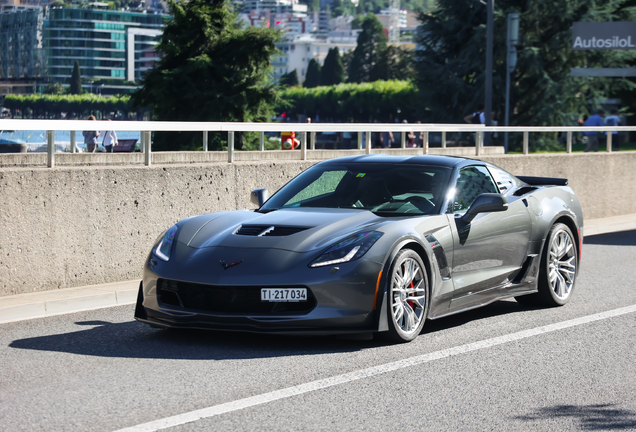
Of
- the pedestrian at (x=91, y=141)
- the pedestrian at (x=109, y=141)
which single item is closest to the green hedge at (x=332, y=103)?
the pedestrian at (x=109, y=141)

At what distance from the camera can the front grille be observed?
5.86 metres

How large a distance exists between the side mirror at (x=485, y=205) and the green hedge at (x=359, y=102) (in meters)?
109

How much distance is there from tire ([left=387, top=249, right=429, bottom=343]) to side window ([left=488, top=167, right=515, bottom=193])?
173 cm

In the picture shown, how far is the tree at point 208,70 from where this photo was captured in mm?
51875

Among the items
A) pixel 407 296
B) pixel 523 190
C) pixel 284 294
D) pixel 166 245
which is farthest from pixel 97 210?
pixel 523 190

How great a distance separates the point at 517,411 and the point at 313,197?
117 inches

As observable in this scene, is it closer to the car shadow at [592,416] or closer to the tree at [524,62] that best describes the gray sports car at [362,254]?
the car shadow at [592,416]

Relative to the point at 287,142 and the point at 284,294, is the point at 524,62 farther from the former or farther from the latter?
the point at 284,294

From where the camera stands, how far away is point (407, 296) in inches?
246

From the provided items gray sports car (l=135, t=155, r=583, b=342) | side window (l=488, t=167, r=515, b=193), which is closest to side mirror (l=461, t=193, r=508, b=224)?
gray sports car (l=135, t=155, r=583, b=342)

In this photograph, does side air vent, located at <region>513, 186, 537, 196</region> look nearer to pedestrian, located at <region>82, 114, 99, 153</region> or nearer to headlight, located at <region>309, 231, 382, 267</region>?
headlight, located at <region>309, 231, 382, 267</region>

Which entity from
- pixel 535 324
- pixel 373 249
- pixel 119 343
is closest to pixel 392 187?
pixel 373 249

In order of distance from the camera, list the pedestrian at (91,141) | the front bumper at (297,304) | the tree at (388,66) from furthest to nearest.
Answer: the tree at (388,66) → the pedestrian at (91,141) → the front bumper at (297,304)

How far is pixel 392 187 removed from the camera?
6.99 meters
